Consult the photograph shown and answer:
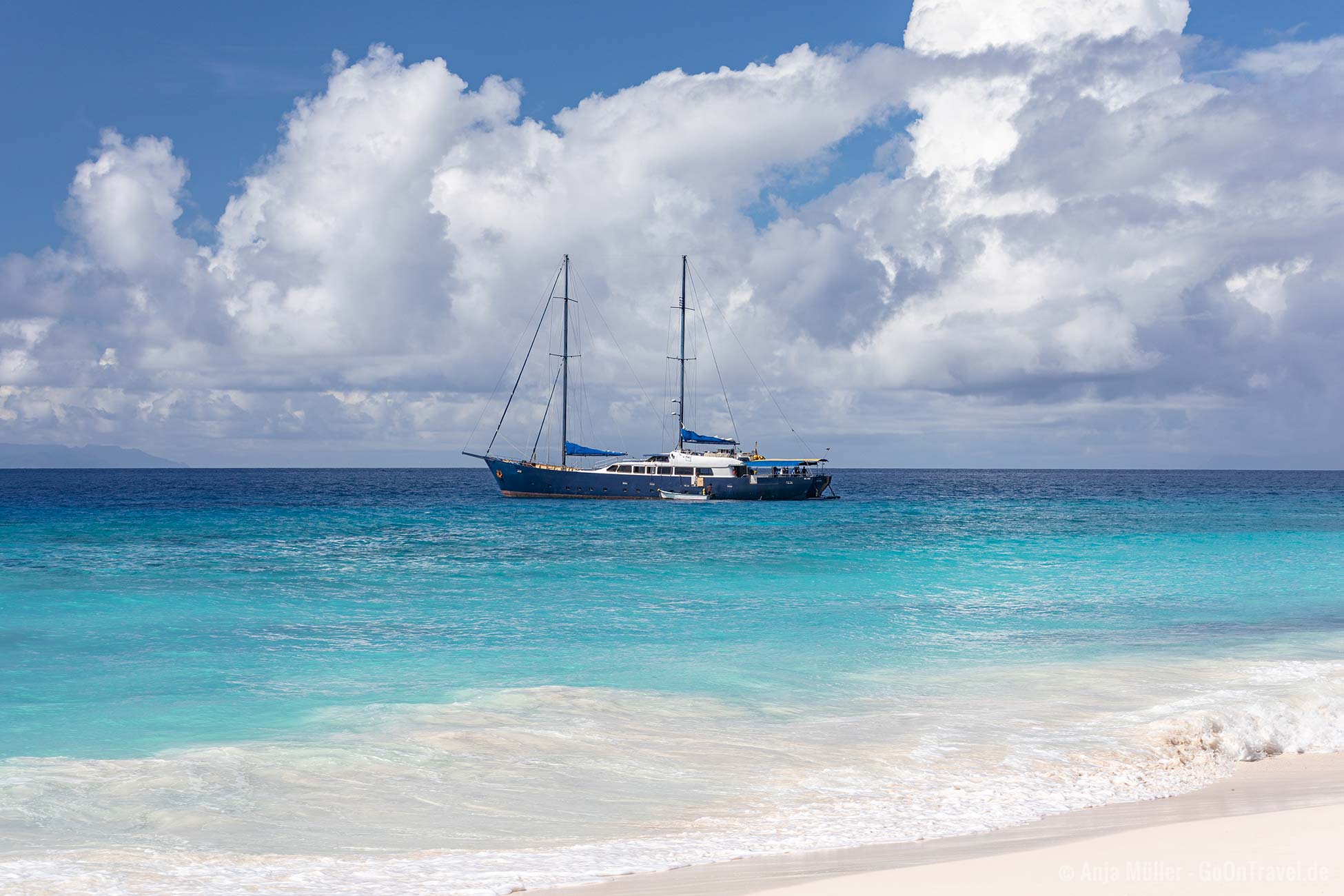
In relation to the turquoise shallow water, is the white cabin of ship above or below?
above

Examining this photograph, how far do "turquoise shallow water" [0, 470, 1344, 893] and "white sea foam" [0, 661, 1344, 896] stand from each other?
0.04m

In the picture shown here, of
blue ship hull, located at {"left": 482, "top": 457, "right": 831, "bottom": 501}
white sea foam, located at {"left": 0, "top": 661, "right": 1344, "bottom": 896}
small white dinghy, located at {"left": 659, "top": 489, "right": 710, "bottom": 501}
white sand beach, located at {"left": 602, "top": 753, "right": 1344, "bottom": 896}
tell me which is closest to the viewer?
white sand beach, located at {"left": 602, "top": 753, "right": 1344, "bottom": 896}

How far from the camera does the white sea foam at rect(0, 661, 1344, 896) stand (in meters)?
7.34

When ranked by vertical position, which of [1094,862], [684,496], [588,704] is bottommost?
[588,704]

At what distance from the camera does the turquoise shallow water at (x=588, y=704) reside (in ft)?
26.3

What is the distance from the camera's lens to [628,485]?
80.2 m

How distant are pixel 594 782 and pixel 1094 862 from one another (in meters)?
4.71

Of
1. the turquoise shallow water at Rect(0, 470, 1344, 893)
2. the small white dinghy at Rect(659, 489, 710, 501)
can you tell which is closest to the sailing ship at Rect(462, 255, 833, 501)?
the small white dinghy at Rect(659, 489, 710, 501)

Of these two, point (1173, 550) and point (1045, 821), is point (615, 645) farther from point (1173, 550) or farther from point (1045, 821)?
point (1173, 550)

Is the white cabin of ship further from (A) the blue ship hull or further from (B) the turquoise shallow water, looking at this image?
(B) the turquoise shallow water

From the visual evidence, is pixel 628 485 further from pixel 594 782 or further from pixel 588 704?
pixel 594 782

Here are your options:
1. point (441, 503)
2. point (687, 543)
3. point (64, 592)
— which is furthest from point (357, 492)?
point (64, 592)

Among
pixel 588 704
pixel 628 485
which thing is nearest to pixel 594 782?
pixel 588 704

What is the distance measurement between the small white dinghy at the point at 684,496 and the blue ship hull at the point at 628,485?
234 mm
